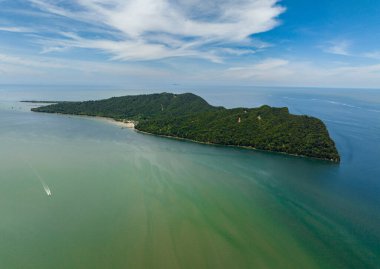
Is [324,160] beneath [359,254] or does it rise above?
above

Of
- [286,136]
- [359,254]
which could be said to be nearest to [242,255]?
[359,254]

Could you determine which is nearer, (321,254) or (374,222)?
(321,254)

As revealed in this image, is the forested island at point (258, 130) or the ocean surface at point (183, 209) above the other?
the forested island at point (258, 130)

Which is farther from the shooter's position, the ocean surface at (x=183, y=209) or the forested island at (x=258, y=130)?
the forested island at (x=258, y=130)

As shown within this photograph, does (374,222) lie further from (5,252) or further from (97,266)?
(5,252)

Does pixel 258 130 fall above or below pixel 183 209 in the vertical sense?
above

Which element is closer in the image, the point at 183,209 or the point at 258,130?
the point at 183,209

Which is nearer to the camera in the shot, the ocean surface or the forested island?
the ocean surface

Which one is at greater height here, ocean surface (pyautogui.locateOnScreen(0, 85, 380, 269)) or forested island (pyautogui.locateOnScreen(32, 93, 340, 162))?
forested island (pyautogui.locateOnScreen(32, 93, 340, 162))
